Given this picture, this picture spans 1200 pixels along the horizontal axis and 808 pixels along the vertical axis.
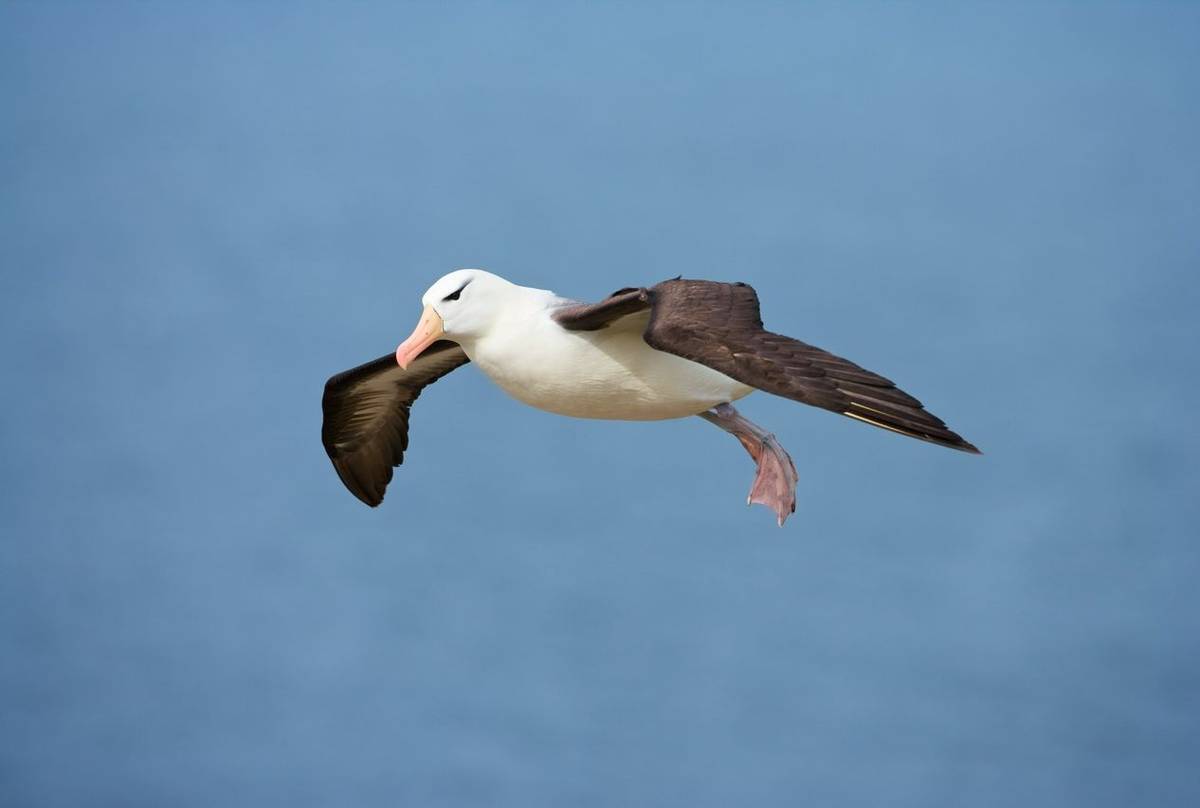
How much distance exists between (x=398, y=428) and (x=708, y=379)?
2875 millimetres

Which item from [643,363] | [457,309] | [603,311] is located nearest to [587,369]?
[643,363]

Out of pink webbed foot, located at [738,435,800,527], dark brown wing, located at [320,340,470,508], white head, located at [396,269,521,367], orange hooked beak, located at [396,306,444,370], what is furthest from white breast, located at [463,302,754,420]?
dark brown wing, located at [320,340,470,508]

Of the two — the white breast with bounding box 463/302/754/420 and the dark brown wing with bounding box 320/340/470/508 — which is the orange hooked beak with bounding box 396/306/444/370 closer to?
the white breast with bounding box 463/302/754/420

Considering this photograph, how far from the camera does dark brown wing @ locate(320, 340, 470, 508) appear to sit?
12.4 meters

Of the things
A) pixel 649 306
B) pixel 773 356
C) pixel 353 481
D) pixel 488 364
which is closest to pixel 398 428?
pixel 353 481

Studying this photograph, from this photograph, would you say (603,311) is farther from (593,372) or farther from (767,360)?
(767,360)

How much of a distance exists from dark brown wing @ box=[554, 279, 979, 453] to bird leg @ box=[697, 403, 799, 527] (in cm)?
153

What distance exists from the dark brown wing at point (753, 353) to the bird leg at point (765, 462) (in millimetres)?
1534

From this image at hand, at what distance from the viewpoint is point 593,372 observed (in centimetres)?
1024

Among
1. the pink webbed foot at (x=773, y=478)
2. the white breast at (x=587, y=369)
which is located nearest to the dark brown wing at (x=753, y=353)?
the white breast at (x=587, y=369)

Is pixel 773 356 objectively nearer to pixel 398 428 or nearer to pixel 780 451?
pixel 780 451

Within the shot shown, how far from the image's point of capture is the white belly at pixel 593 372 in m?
10.2

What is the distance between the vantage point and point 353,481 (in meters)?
12.6

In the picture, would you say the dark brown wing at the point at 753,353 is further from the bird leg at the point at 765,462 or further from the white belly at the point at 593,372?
the bird leg at the point at 765,462
